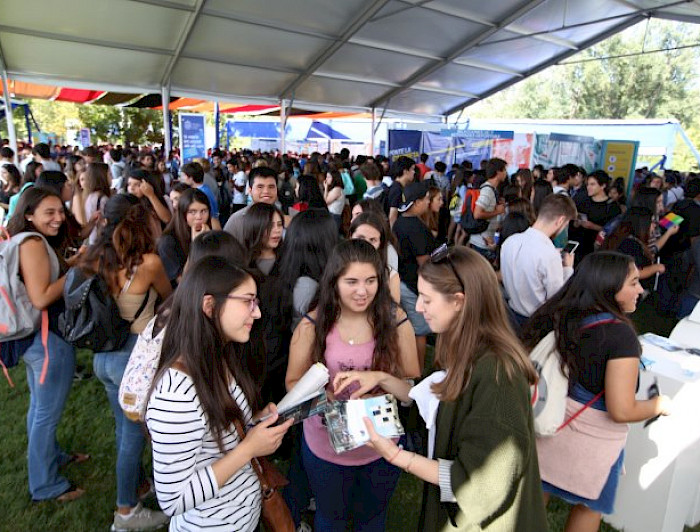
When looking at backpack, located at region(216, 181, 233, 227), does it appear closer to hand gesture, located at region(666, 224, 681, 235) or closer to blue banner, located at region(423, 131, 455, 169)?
hand gesture, located at region(666, 224, 681, 235)

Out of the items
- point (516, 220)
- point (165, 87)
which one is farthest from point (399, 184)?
point (165, 87)

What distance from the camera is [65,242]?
2.70 meters

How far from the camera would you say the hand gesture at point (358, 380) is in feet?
5.65

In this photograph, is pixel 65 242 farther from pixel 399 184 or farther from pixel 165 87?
pixel 165 87

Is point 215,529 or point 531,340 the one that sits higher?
point 531,340

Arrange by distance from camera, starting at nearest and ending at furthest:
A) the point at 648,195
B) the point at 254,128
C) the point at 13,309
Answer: the point at 13,309 → the point at 648,195 → the point at 254,128

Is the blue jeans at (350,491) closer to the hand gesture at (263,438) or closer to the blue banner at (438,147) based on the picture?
the hand gesture at (263,438)

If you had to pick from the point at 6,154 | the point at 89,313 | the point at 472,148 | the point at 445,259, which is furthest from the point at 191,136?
the point at 445,259

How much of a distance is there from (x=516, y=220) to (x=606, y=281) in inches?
95.1

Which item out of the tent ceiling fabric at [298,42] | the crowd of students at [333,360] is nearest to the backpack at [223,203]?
the tent ceiling fabric at [298,42]

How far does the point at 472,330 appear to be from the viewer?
134cm

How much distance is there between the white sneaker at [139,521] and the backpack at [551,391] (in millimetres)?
1946

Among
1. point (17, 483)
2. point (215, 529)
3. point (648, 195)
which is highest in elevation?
point (648, 195)

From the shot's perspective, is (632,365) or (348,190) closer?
(632,365)
